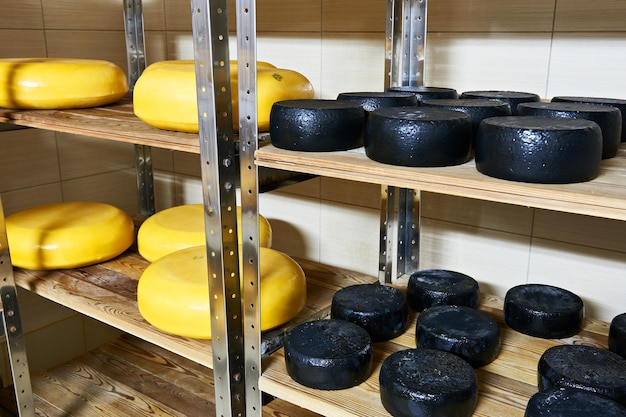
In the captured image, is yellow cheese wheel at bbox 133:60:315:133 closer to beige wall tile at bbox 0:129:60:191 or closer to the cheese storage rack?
the cheese storage rack

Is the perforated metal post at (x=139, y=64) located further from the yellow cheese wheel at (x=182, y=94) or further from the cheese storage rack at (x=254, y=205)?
the yellow cheese wheel at (x=182, y=94)

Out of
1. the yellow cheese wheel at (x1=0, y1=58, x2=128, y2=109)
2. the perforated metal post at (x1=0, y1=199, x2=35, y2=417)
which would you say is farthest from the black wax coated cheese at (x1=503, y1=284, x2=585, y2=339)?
the perforated metal post at (x1=0, y1=199, x2=35, y2=417)

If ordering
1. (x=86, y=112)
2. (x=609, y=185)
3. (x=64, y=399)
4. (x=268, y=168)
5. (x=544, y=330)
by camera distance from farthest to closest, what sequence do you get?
(x=64, y=399), (x=86, y=112), (x=544, y=330), (x=268, y=168), (x=609, y=185)

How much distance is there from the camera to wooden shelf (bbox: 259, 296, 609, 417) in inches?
45.3

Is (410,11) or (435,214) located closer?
(410,11)

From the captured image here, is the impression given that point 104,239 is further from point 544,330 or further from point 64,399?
point 544,330

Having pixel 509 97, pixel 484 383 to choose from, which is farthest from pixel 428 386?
pixel 509 97

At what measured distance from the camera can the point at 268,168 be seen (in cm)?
127

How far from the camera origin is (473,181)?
92 cm

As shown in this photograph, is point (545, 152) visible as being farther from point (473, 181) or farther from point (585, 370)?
point (585, 370)

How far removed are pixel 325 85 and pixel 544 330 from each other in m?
1.16

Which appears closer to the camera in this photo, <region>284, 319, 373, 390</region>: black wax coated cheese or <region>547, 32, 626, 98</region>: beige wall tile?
<region>284, 319, 373, 390</region>: black wax coated cheese

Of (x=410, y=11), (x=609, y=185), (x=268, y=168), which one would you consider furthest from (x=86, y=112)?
(x=609, y=185)

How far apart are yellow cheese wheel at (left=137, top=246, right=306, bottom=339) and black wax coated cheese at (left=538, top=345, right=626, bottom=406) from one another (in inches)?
23.6
